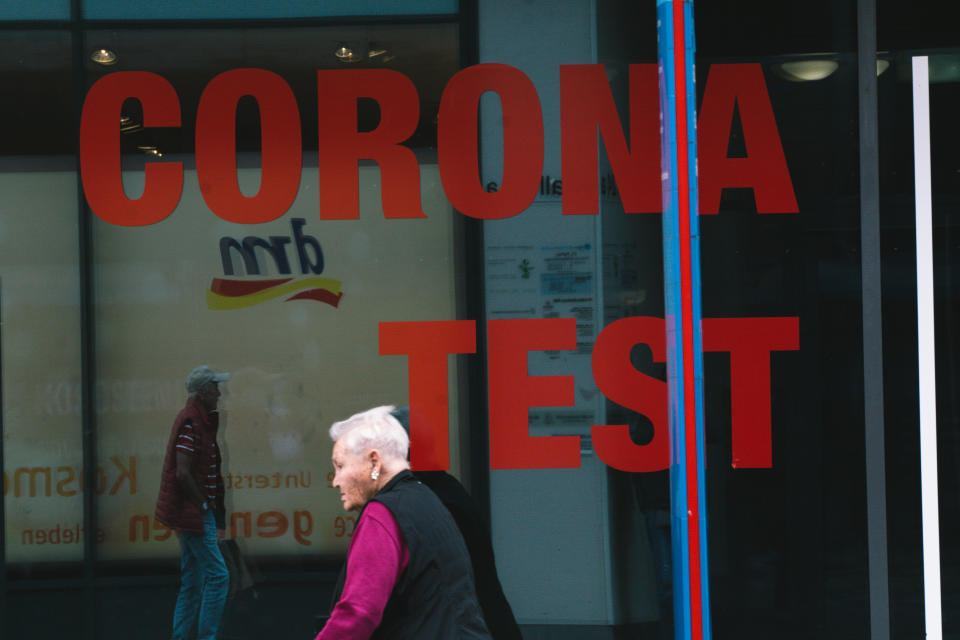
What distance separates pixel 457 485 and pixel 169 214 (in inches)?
79.9

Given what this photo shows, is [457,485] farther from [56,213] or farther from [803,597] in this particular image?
[56,213]

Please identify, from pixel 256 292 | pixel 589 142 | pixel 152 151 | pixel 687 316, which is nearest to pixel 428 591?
pixel 687 316

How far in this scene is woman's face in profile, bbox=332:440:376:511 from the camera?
366 centimetres

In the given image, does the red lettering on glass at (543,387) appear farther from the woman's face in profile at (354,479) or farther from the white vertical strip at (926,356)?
the woman's face in profile at (354,479)

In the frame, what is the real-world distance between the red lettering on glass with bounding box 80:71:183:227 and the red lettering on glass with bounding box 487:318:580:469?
5.97 feet

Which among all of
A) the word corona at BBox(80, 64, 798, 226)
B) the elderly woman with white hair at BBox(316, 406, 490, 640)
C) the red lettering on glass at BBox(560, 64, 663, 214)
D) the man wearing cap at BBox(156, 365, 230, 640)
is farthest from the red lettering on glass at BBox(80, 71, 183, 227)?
the elderly woman with white hair at BBox(316, 406, 490, 640)

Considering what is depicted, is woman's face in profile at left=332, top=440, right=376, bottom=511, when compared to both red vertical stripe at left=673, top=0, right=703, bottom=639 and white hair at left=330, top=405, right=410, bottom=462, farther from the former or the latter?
red vertical stripe at left=673, top=0, right=703, bottom=639

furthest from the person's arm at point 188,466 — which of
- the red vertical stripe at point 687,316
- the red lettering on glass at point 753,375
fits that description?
the red lettering on glass at point 753,375

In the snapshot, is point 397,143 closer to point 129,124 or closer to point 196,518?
point 129,124

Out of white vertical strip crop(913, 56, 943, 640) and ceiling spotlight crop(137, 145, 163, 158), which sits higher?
ceiling spotlight crop(137, 145, 163, 158)

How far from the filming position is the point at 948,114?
5.59m

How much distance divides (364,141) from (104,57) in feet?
4.58

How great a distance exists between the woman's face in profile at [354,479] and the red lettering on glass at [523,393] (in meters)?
1.83

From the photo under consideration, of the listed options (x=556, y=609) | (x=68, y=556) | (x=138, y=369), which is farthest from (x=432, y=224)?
(x=68, y=556)
